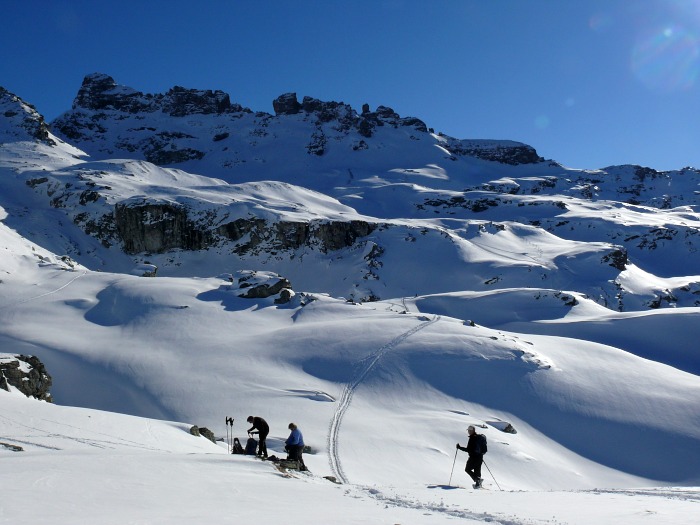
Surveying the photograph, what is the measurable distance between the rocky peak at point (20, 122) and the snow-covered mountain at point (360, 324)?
2.72 ft

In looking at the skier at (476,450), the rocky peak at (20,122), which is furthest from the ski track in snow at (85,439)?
the rocky peak at (20,122)

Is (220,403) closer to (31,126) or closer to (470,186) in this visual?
(31,126)

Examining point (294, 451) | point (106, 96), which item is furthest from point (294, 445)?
point (106, 96)

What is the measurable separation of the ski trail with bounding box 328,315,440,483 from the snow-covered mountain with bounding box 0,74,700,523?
0.46ft

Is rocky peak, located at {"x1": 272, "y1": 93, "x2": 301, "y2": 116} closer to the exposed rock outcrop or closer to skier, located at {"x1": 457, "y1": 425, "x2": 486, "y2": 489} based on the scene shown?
the exposed rock outcrop

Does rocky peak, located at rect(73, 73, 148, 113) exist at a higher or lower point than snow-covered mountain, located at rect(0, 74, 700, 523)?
higher

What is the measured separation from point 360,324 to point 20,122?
107 metres

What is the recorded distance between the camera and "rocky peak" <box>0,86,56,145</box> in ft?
360

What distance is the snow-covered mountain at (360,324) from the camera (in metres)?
20.5

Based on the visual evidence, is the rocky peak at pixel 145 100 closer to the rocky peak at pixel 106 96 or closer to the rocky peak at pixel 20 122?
the rocky peak at pixel 106 96

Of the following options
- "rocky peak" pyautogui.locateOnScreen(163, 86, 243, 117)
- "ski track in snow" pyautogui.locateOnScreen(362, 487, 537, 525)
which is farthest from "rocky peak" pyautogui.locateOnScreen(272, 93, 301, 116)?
"ski track in snow" pyautogui.locateOnScreen(362, 487, 537, 525)

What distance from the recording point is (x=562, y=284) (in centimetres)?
7331

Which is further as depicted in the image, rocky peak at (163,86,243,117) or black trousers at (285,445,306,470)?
rocky peak at (163,86,243,117)

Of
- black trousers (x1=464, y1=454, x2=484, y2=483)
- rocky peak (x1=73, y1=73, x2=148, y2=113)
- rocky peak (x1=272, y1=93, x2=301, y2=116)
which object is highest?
rocky peak (x1=272, y1=93, x2=301, y2=116)
